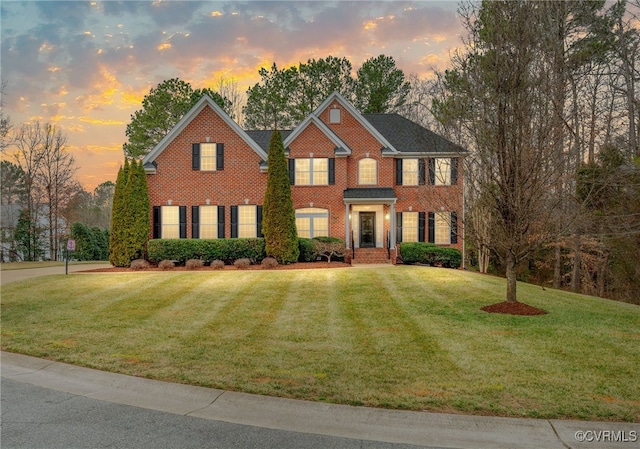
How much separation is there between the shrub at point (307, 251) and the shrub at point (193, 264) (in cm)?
499

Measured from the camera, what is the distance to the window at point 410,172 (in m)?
23.9

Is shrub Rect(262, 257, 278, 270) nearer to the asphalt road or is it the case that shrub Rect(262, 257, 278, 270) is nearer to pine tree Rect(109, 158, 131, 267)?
pine tree Rect(109, 158, 131, 267)

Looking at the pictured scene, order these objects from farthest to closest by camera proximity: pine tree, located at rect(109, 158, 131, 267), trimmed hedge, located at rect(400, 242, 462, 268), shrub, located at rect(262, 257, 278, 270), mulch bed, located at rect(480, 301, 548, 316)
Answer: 1. trimmed hedge, located at rect(400, 242, 462, 268)
2. pine tree, located at rect(109, 158, 131, 267)
3. shrub, located at rect(262, 257, 278, 270)
4. mulch bed, located at rect(480, 301, 548, 316)

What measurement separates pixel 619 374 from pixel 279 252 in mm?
15443

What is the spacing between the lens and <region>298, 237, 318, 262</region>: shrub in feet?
68.8

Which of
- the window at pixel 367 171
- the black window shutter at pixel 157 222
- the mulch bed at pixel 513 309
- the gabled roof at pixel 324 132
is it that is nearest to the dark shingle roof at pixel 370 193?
the window at pixel 367 171

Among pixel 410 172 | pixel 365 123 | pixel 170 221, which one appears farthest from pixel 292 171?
pixel 170 221

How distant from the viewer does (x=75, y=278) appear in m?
16.5

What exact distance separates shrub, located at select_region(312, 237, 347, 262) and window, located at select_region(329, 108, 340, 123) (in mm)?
7550

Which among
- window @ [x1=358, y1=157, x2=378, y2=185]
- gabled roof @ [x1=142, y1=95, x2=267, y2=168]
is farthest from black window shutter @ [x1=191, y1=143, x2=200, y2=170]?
window @ [x1=358, y1=157, x2=378, y2=185]

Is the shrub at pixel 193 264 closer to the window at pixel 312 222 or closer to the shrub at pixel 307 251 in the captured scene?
the shrub at pixel 307 251

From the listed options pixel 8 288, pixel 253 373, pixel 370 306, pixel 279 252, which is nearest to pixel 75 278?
pixel 8 288

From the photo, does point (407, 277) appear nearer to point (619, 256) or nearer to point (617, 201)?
point (617, 201)

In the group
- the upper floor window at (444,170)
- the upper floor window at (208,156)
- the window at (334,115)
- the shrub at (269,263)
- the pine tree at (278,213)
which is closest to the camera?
the upper floor window at (444,170)
